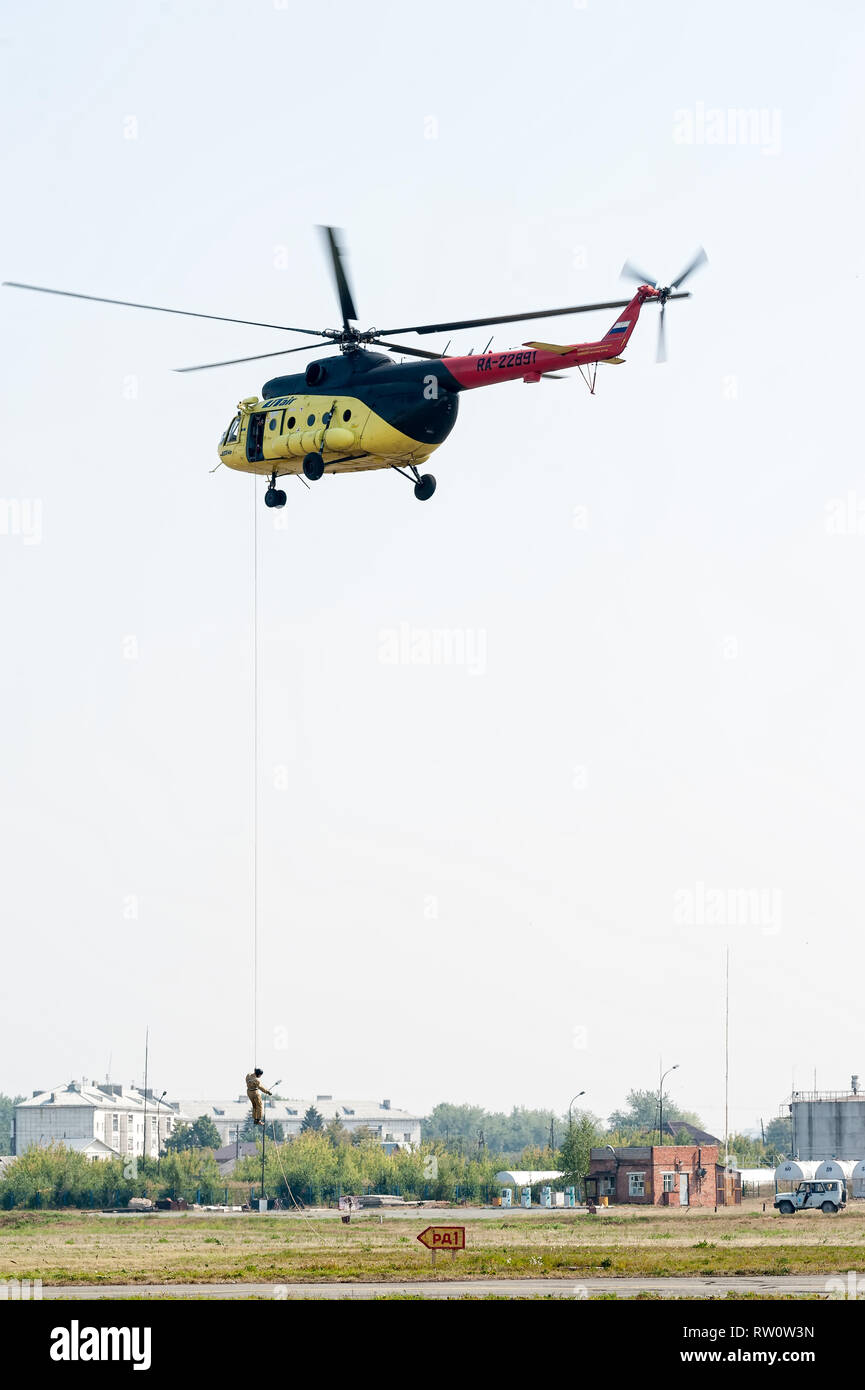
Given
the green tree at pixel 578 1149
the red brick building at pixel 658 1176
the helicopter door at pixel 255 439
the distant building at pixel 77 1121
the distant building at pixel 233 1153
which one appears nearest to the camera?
the helicopter door at pixel 255 439

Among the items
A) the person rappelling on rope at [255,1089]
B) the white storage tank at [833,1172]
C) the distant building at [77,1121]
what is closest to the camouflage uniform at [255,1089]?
the person rappelling on rope at [255,1089]

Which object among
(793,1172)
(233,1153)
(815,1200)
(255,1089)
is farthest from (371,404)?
(233,1153)

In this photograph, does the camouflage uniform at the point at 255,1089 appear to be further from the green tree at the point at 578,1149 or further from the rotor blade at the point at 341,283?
the green tree at the point at 578,1149

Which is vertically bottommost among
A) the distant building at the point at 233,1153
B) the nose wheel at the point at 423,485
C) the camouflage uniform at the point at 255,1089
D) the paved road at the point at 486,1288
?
the distant building at the point at 233,1153

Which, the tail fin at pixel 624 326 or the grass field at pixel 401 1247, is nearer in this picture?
the tail fin at pixel 624 326

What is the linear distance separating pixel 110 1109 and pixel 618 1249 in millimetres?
133103

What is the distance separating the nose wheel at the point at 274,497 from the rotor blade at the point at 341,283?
14.5ft

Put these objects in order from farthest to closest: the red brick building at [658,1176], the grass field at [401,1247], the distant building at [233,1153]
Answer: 1. the distant building at [233,1153]
2. the red brick building at [658,1176]
3. the grass field at [401,1247]

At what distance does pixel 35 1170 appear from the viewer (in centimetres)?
11800

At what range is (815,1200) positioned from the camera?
86.0 metres

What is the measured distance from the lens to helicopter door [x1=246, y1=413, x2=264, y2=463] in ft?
139

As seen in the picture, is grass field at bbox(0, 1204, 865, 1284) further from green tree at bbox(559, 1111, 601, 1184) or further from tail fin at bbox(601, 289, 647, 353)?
tail fin at bbox(601, 289, 647, 353)

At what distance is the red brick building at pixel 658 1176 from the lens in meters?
94.6

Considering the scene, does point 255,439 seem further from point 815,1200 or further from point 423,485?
point 815,1200
